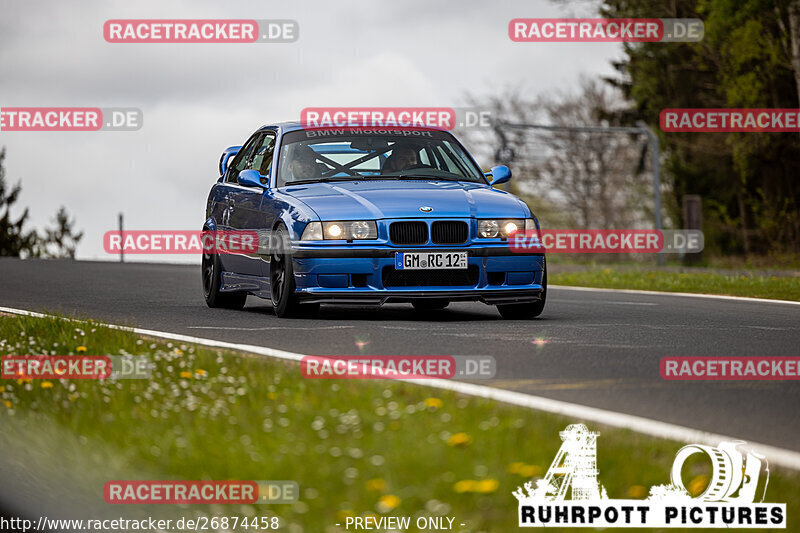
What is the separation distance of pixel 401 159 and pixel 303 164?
37.9 inches

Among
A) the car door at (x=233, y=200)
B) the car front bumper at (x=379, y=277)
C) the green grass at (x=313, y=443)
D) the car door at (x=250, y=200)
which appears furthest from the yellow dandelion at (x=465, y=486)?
the car door at (x=233, y=200)

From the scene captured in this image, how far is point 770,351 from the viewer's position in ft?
29.9

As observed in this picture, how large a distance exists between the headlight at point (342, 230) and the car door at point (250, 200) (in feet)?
3.54

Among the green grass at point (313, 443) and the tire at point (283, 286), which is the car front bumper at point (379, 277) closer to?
the tire at point (283, 286)

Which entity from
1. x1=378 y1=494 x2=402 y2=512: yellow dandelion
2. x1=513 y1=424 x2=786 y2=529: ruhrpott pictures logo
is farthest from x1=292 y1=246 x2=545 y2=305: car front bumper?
x1=378 y1=494 x2=402 y2=512: yellow dandelion

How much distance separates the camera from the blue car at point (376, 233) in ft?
37.2

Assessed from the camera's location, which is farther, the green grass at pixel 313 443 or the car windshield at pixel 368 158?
the car windshield at pixel 368 158

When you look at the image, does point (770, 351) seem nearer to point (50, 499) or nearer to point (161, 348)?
point (161, 348)

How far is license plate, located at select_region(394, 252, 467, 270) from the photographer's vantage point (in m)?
11.4

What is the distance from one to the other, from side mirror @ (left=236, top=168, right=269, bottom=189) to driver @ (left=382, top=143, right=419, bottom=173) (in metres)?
1.14

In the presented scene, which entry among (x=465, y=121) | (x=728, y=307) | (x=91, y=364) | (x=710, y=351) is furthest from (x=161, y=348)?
(x=465, y=121)

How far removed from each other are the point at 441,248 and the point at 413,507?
6959 millimetres

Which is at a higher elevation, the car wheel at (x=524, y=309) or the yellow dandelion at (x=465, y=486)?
the car wheel at (x=524, y=309)

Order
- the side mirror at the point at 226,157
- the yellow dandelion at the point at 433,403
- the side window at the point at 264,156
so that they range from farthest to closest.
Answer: the side mirror at the point at 226,157
the side window at the point at 264,156
the yellow dandelion at the point at 433,403
